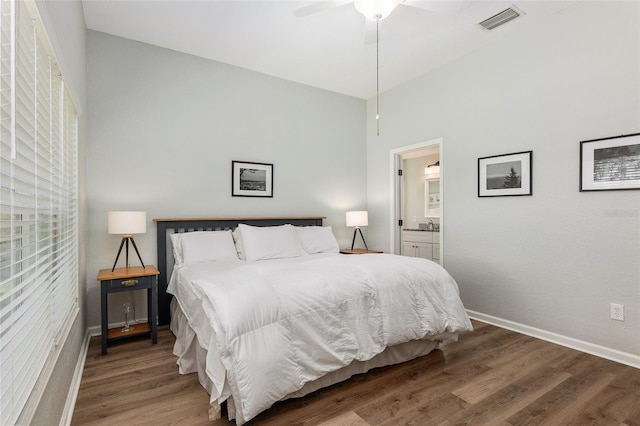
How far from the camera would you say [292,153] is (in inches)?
183

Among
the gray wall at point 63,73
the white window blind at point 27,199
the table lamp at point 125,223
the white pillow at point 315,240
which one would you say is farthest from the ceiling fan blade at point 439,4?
the table lamp at point 125,223

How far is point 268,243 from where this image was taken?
375 cm

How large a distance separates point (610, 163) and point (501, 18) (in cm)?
161

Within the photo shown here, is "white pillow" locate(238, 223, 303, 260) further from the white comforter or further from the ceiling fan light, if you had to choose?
the ceiling fan light

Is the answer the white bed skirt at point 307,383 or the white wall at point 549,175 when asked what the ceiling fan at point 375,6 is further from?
the white bed skirt at point 307,383

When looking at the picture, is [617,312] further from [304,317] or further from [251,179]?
[251,179]

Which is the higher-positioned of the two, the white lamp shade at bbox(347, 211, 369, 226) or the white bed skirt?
the white lamp shade at bbox(347, 211, 369, 226)

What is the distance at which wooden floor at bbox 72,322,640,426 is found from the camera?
1.98 m

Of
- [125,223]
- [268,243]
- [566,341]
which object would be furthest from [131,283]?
[566,341]

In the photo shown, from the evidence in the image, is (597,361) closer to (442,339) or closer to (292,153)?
(442,339)

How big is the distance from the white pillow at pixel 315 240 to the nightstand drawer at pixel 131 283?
172cm

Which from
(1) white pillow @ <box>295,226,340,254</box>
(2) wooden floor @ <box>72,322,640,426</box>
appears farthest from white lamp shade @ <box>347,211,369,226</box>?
(2) wooden floor @ <box>72,322,640,426</box>

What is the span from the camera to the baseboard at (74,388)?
6.25 ft

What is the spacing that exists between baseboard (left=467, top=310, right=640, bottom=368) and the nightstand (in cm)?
335
